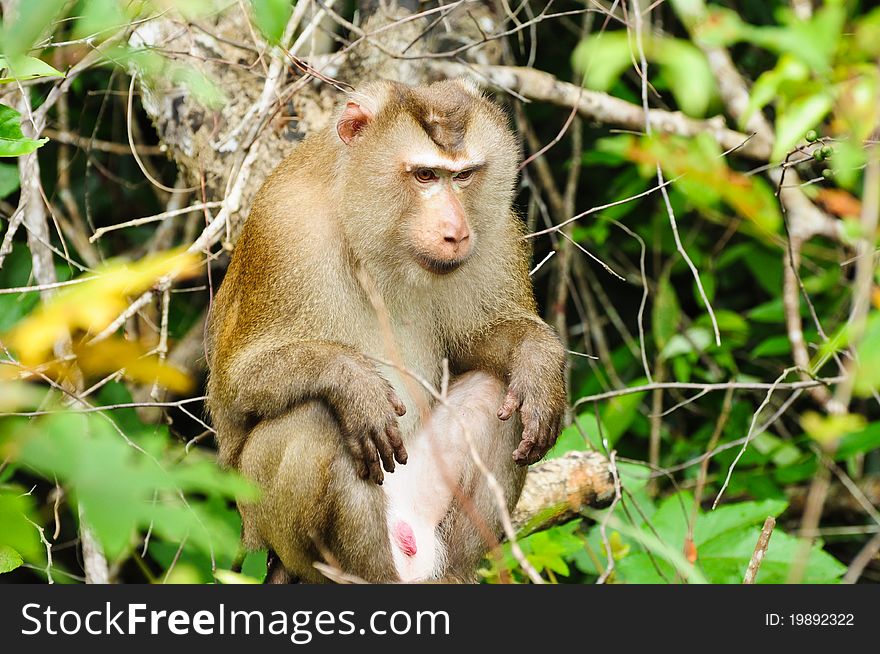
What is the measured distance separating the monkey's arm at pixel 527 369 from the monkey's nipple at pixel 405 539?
55 centimetres

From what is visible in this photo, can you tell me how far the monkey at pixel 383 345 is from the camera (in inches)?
152

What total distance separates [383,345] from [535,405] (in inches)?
27.4

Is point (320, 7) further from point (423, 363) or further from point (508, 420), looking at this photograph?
point (508, 420)

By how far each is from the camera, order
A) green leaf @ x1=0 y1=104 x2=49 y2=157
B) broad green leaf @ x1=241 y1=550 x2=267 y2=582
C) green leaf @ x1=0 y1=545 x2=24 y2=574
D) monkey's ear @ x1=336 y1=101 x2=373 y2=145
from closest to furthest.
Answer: green leaf @ x1=0 y1=104 x2=49 y2=157 < green leaf @ x1=0 y1=545 x2=24 y2=574 < monkey's ear @ x1=336 y1=101 x2=373 y2=145 < broad green leaf @ x1=241 y1=550 x2=267 y2=582

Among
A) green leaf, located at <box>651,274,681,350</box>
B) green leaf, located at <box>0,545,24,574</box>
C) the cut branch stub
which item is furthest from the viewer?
green leaf, located at <box>651,274,681,350</box>

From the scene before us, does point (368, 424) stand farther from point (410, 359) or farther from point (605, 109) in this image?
point (605, 109)

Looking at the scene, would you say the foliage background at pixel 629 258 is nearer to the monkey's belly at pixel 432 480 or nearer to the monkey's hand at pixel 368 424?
the monkey's belly at pixel 432 480

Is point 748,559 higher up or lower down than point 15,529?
lower down

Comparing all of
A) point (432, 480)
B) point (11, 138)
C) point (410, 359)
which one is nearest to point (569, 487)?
point (432, 480)

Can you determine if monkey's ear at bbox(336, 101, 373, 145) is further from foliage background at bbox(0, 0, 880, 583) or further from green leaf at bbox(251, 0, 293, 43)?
green leaf at bbox(251, 0, 293, 43)

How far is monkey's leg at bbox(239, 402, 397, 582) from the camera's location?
151 inches

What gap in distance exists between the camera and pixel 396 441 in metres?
3.86

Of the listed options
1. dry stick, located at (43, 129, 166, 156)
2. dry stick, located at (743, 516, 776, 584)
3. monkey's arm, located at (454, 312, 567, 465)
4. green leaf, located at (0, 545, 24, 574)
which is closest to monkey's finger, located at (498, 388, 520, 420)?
monkey's arm, located at (454, 312, 567, 465)

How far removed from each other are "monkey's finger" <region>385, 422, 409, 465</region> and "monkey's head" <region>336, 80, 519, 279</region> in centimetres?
62
